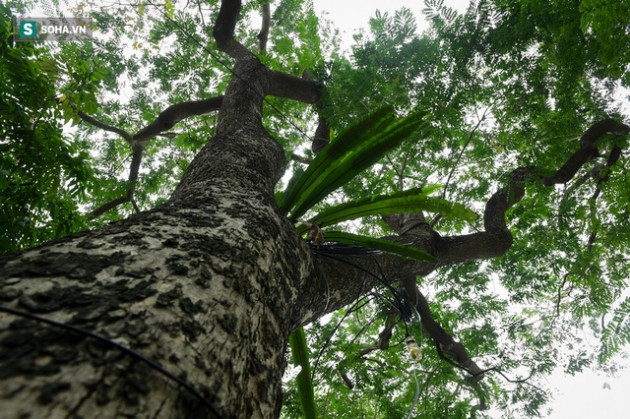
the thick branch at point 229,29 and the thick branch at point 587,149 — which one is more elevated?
the thick branch at point 229,29

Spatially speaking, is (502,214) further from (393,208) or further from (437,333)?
(393,208)

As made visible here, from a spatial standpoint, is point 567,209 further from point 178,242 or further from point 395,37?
point 178,242

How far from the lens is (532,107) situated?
2861 mm

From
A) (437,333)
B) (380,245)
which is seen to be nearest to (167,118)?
(380,245)

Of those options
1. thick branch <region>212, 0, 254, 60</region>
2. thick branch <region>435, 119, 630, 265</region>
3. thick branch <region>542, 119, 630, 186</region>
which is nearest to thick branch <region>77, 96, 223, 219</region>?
thick branch <region>212, 0, 254, 60</region>

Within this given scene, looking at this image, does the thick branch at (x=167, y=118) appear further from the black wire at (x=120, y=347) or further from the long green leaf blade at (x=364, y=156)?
the black wire at (x=120, y=347)

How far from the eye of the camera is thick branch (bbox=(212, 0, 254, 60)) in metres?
3.59

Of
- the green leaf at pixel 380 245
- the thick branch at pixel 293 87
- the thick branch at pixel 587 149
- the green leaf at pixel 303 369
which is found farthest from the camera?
the thick branch at pixel 293 87

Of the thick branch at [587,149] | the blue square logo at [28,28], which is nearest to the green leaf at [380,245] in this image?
the thick branch at [587,149]

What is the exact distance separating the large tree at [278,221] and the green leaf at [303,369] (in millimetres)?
58

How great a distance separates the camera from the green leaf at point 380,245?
5.73ft

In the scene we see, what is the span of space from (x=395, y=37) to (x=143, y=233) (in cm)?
341

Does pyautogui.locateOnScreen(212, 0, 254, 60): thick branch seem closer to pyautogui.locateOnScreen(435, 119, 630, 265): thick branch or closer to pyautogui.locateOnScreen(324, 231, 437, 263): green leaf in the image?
pyautogui.locateOnScreen(324, 231, 437, 263): green leaf

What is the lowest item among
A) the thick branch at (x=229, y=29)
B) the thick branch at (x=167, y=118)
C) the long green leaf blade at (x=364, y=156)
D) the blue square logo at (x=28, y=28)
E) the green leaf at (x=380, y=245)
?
the green leaf at (x=380, y=245)
